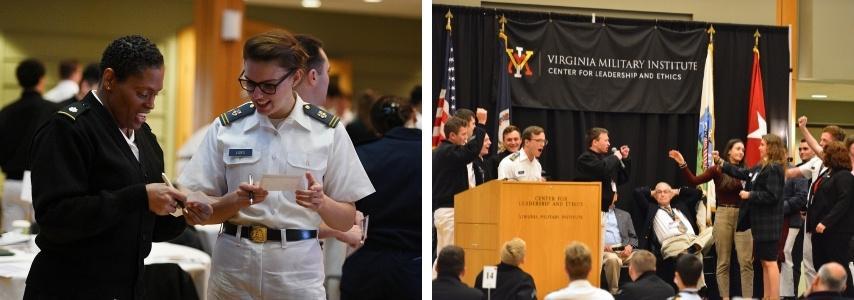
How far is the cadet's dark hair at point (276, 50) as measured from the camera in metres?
3.21

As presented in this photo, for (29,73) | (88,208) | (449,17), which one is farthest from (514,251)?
(29,73)

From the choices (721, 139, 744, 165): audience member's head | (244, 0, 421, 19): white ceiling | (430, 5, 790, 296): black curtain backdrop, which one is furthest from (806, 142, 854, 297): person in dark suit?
(244, 0, 421, 19): white ceiling

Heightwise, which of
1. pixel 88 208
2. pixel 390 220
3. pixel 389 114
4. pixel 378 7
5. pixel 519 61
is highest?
pixel 378 7

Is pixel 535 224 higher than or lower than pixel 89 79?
lower

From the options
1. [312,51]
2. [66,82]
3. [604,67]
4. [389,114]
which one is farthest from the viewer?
[66,82]

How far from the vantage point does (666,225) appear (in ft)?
17.7

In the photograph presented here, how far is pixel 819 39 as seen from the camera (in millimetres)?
5570

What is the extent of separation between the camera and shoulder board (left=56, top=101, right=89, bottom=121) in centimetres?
270

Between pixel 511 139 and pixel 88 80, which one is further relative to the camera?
pixel 88 80

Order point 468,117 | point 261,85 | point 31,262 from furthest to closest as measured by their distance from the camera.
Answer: point 468,117, point 31,262, point 261,85

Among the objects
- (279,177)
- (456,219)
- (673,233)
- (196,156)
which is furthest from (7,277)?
(673,233)

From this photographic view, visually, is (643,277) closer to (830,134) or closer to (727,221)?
(727,221)

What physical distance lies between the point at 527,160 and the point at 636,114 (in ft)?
2.32

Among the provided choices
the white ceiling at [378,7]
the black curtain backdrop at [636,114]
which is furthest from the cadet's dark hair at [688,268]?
the white ceiling at [378,7]
